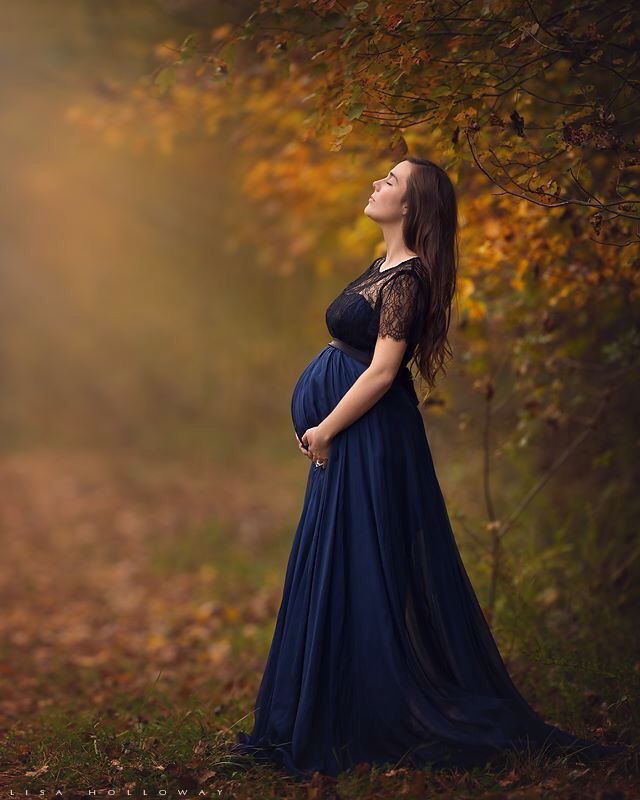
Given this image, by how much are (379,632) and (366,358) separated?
104 centimetres

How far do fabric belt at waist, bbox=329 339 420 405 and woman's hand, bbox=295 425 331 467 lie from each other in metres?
0.32

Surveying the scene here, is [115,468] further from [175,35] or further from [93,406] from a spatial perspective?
[175,35]

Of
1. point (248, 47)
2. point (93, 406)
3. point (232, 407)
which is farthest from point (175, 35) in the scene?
point (93, 406)

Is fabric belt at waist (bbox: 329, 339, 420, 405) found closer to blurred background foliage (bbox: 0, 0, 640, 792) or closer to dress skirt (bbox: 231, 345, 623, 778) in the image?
dress skirt (bbox: 231, 345, 623, 778)

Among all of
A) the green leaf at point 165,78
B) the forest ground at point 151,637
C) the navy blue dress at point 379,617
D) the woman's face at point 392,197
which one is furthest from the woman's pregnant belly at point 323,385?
the green leaf at point 165,78

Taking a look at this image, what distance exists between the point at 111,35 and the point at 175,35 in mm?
1388

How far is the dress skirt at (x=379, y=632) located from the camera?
321cm

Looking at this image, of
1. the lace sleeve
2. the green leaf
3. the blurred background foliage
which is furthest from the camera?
the green leaf

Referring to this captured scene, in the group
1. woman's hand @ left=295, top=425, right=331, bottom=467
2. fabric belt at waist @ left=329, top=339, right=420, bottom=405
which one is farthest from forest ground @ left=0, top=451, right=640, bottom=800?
fabric belt at waist @ left=329, top=339, right=420, bottom=405

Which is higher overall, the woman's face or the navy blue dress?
the woman's face

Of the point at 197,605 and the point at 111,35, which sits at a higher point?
the point at 111,35

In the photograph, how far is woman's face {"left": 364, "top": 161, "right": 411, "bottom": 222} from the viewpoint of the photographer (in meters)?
3.35

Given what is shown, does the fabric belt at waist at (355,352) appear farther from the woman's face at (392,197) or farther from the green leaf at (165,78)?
the green leaf at (165,78)

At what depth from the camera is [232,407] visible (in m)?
14.4
